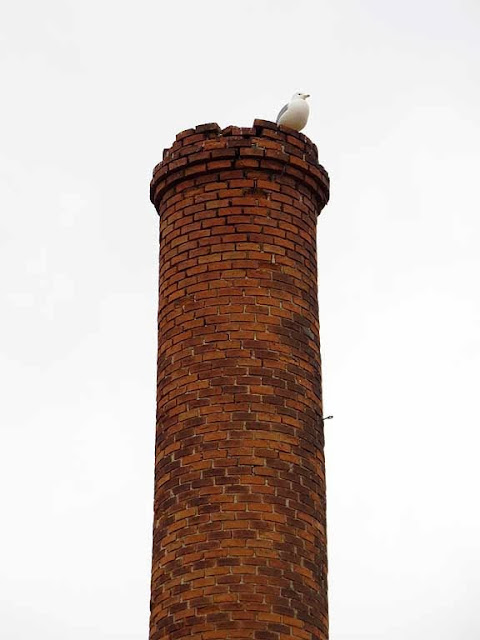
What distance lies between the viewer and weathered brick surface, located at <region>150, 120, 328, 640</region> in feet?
33.3

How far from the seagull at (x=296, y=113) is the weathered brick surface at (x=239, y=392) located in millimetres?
188

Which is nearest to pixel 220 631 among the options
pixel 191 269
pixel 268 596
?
pixel 268 596

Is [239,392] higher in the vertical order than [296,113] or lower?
lower

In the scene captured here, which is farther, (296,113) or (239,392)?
(296,113)

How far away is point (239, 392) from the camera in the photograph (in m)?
10.6

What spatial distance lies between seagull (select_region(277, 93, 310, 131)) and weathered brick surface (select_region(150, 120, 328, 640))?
7.4 inches

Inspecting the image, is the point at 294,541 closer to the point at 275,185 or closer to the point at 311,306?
the point at 311,306

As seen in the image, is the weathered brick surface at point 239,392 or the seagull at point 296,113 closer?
the weathered brick surface at point 239,392

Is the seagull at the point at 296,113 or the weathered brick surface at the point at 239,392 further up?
the seagull at the point at 296,113

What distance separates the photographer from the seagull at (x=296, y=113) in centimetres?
1167

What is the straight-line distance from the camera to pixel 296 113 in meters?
11.7

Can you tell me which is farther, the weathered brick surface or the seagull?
the seagull

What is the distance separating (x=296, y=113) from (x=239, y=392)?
2.35 m

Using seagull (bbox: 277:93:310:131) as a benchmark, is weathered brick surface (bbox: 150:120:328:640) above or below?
below
